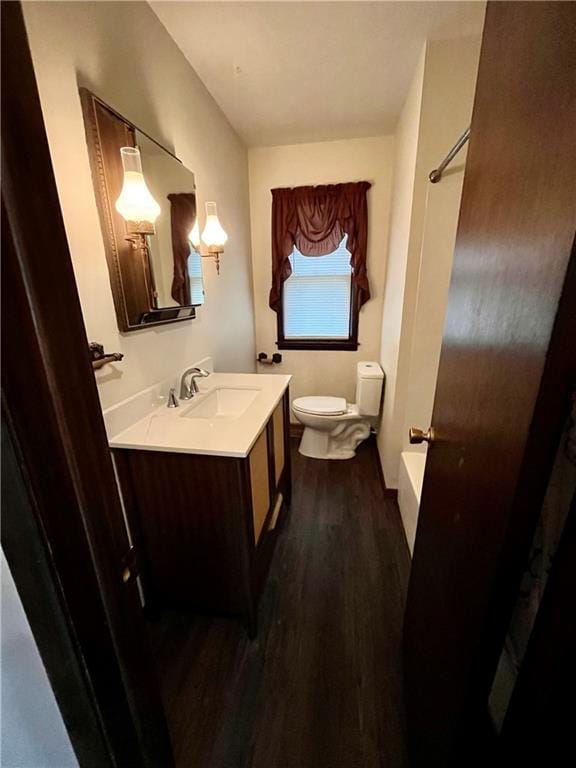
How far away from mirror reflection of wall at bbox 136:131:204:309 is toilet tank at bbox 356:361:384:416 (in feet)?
4.63

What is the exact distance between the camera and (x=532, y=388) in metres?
0.44

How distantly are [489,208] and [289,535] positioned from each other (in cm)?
182

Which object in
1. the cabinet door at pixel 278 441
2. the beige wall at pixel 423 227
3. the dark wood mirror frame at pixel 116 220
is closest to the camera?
the dark wood mirror frame at pixel 116 220

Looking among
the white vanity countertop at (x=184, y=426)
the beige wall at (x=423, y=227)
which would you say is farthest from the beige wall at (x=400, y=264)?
the white vanity countertop at (x=184, y=426)

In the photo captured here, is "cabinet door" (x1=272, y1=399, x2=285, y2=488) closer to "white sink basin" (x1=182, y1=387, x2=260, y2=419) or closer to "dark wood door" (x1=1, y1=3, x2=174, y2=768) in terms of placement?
"white sink basin" (x1=182, y1=387, x2=260, y2=419)

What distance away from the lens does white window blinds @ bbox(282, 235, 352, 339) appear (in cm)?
277

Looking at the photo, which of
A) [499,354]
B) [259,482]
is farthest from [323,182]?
[499,354]

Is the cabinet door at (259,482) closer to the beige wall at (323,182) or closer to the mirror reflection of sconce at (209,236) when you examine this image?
the mirror reflection of sconce at (209,236)

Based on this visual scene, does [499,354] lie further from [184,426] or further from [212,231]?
[212,231]

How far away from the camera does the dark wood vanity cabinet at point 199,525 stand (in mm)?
1144

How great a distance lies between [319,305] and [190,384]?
168 cm

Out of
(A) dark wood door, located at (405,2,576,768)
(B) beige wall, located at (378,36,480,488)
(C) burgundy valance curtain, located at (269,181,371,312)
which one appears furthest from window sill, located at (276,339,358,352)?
(A) dark wood door, located at (405,2,576,768)

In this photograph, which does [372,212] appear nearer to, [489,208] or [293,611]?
[489,208]

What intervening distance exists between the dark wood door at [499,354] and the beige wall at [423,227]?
3.36 ft
